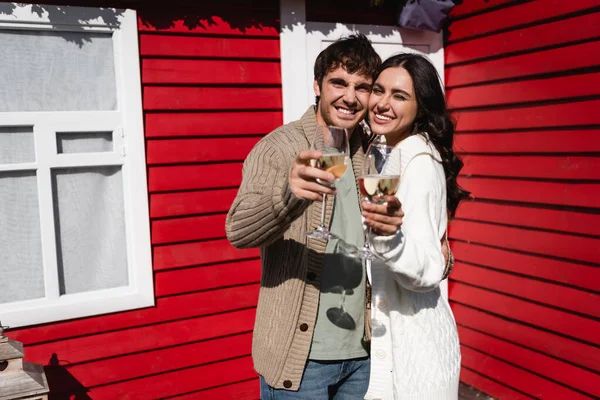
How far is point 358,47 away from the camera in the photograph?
7.48 ft

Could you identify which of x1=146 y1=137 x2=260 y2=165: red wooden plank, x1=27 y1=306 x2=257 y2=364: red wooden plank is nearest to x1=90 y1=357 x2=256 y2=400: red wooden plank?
x1=27 y1=306 x2=257 y2=364: red wooden plank

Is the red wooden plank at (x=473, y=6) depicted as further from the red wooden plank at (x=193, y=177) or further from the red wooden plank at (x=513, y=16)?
the red wooden plank at (x=193, y=177)

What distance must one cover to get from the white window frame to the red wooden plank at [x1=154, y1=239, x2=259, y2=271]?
0.09m

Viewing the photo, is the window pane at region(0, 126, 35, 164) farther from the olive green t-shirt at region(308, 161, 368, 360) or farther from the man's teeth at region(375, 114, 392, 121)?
the man's teeth at region(375, 114, 392, 121)

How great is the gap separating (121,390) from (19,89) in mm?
1850

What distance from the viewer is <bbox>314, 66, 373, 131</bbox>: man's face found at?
7.39 ft

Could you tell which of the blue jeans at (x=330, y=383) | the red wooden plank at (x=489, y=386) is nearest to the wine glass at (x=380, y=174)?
the blue jeans at (x=330, y=383)

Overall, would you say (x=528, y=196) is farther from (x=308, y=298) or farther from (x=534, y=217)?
(x=308, y=298)

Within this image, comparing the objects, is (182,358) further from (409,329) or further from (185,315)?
(409,329)

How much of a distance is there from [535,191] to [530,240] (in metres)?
0.33

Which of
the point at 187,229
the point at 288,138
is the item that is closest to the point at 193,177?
the point at 187,229

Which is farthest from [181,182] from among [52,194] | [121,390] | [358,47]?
[358,47]

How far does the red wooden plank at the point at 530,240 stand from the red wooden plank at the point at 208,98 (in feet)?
5.60

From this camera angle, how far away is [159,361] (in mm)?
3768
